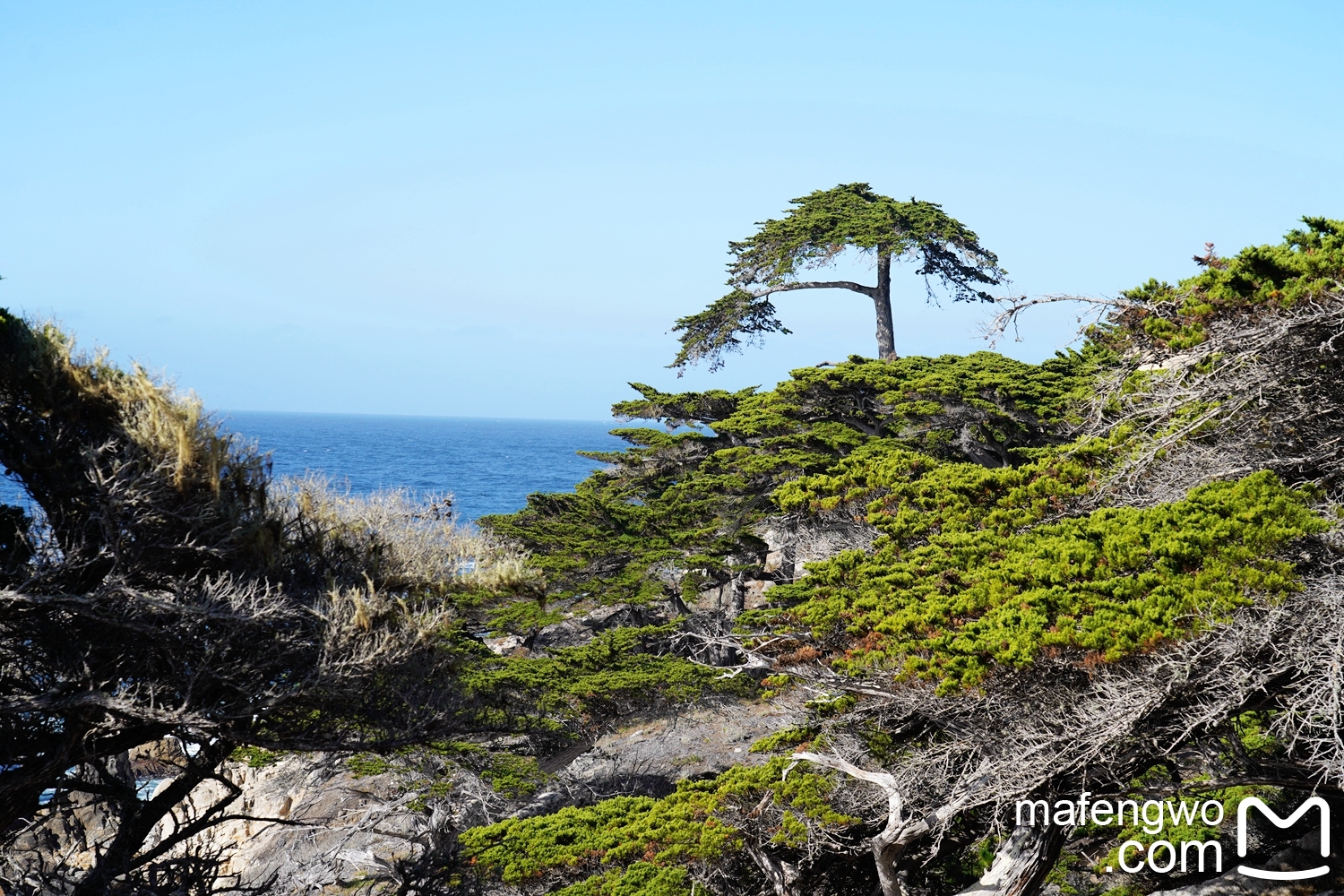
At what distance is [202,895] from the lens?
381 inches

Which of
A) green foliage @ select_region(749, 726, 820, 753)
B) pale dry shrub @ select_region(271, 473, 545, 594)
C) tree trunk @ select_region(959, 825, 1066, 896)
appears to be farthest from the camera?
pale dry shrub @ select_region(271, 473, 545, 594)

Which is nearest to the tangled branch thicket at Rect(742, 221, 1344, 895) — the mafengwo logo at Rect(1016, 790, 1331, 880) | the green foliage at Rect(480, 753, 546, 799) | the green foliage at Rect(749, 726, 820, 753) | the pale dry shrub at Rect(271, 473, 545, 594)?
the mafengwo logo at Rect(1016, 790, 1331, 880)

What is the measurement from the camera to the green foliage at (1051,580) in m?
7.01

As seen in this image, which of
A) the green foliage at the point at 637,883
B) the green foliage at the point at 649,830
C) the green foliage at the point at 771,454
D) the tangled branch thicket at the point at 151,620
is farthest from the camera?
the green foliage at the point at 771,454

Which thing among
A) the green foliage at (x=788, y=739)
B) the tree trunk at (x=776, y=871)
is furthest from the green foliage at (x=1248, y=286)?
the tree trunk at (x=776, y=871)

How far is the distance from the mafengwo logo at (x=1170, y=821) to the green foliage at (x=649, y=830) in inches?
78.4

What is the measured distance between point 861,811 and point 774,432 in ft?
29.4

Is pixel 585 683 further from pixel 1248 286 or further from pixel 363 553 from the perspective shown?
pixel 1248 286

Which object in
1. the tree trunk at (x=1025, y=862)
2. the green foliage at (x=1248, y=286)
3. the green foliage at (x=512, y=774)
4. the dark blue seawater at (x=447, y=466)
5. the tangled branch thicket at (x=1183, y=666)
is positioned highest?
the green foliage at (x=1248, y=286)

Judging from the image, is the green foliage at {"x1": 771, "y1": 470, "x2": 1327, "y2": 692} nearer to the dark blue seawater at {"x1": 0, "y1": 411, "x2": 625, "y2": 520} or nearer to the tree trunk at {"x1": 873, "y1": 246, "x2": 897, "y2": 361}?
the tree trunk at {"x1": 873, "y1": 246, "x2": 897, "y2": 361}

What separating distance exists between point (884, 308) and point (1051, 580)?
45.7 feet

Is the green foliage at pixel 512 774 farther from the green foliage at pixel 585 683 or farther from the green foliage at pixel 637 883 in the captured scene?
the green foliage at pixel 637 883

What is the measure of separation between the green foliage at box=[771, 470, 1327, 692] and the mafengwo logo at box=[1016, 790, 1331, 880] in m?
1.28

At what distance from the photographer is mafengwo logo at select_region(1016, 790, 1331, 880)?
7621mm
